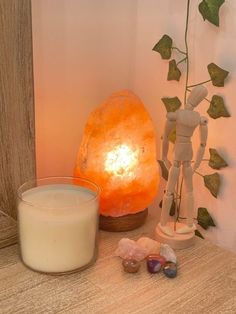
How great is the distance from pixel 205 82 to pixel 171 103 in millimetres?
84

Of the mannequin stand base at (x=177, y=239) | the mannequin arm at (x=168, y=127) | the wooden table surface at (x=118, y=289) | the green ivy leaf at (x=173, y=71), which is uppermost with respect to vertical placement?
the green ivy leaf at (x=173, y=71)

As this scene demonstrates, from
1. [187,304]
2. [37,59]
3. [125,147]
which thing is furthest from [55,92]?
[187,304]

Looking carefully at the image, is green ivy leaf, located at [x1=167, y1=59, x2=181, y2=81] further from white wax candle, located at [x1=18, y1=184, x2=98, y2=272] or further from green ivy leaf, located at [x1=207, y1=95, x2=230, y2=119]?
white wax candle, located at [x1=18, y1=184, x2=98, y2=272]

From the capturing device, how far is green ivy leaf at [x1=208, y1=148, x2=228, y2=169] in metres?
0.78

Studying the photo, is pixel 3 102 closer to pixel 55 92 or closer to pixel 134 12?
pixel 55 92

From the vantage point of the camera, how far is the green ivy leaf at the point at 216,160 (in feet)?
2.55

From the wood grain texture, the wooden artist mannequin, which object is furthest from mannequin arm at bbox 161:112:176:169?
the wood grain texture

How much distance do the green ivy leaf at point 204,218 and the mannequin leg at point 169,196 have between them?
5.6 inches

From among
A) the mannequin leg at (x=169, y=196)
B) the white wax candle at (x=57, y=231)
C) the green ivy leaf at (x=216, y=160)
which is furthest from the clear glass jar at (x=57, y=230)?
the green ivy leaf at (x=216, y=160)

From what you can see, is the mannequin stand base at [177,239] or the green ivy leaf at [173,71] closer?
the mannequin stand base at [177,239]

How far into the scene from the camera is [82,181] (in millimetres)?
688

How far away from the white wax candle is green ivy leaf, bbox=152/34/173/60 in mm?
326

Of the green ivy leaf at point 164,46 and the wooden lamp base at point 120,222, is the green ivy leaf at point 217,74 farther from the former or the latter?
the wooden lamp base at point 120,222

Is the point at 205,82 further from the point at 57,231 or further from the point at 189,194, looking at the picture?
the point at 57,231
